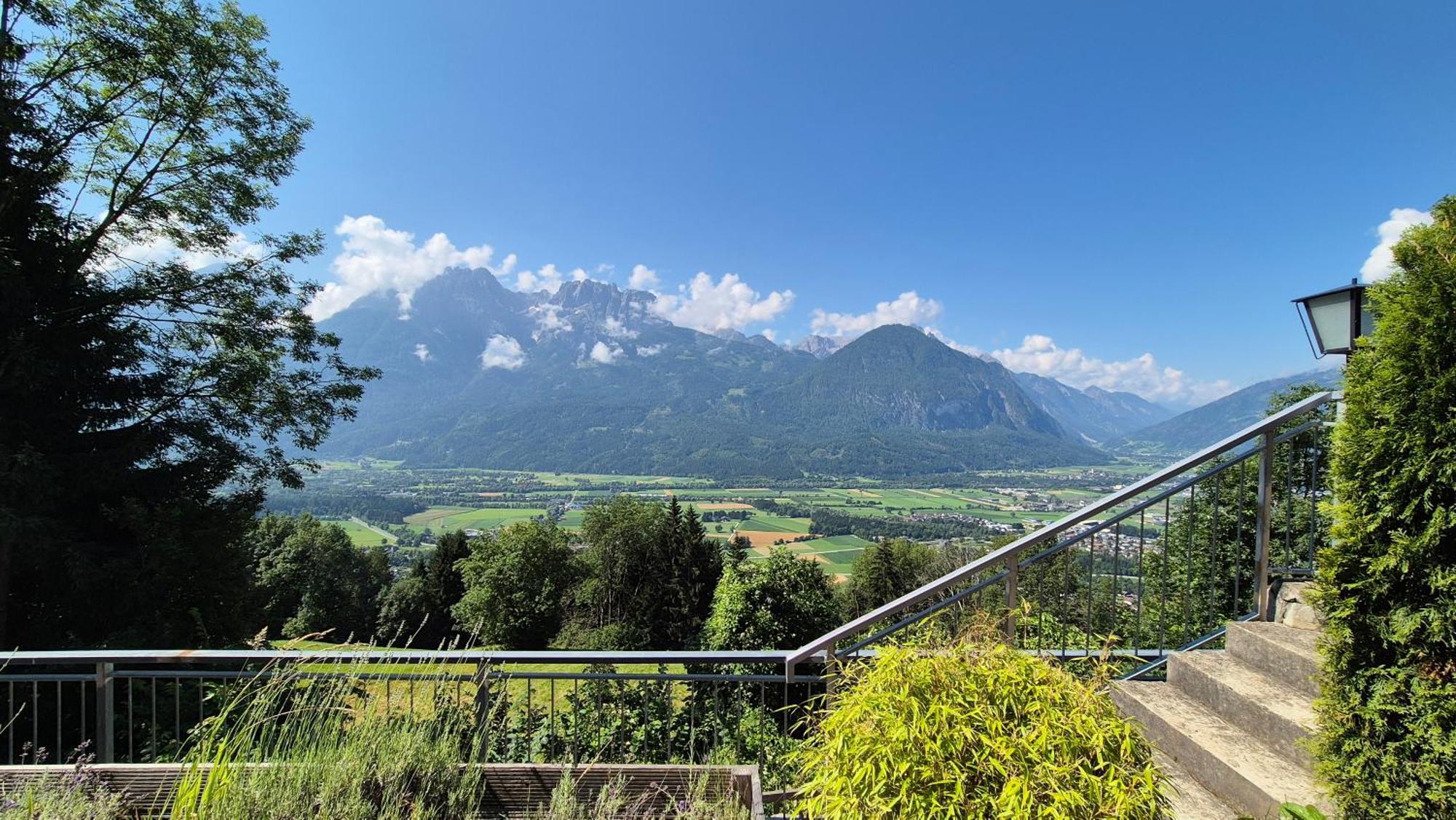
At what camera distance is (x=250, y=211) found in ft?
33.6

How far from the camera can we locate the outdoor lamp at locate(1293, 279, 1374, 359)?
123 inches

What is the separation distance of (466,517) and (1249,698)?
9140 cm

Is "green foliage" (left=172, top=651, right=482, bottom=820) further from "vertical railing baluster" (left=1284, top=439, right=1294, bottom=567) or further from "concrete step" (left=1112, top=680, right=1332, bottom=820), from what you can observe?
"vertical railing baluster" (left=1284, top=439, right=1294, bottom=567)

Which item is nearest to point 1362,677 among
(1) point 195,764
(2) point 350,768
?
(2) point 350,768

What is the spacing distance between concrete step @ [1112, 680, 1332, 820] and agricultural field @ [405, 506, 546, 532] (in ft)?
234

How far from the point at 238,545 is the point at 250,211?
19.8ft

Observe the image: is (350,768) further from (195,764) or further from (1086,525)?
(1086,525)

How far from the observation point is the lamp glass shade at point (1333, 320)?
3.21 m

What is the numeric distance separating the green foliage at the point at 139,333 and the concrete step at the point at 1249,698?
11.7 meters

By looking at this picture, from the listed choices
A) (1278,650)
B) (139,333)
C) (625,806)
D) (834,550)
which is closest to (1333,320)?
(1278,650)

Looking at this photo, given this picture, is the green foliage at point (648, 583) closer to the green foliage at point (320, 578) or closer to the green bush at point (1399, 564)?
the green foliage at point (320, 578)

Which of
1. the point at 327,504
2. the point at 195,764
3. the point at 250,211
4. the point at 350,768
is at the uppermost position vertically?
the point at 250,211

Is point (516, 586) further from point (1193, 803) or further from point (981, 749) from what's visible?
point (981, 749)

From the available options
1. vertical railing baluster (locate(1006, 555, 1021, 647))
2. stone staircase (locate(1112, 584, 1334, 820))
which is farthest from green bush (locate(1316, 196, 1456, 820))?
vertical railing baluster (locate(1006, 555, 1021, 647))
